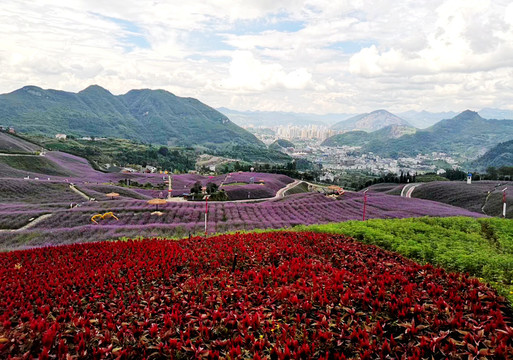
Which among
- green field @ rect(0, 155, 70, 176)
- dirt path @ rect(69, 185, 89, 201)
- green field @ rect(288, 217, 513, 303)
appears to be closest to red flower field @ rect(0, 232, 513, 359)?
green field @ rect(288, 217, 513, 303)

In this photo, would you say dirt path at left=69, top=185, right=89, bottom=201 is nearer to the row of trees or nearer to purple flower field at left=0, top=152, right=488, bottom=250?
purple flower field at left=0, top=152, right=488, bottom=250

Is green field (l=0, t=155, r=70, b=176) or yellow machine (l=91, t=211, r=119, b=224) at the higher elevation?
green field (l=0, t=155, r=70, b=176)

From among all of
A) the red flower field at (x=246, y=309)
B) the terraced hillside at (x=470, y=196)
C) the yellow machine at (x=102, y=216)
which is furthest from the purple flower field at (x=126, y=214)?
the red flower field at (x=246, y=309)

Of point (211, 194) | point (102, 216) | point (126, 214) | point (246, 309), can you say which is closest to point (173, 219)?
point (126, 214)

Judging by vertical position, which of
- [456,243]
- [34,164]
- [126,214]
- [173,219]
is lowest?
[173,219]

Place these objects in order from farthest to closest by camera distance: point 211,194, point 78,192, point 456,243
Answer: point 211,194 → point 78,192 → point 456,243

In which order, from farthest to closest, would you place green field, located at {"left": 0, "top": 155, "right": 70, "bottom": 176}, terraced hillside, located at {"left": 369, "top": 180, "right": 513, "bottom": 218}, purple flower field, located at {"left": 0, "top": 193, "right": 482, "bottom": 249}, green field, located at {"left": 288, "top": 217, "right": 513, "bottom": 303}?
green field, located at {"left": 0, "top": 155, "right": 70, "bottom": 176}, terraced hillside, located at {"left": 369, "top": 180, "right": 513, "bottom": 218}, purple flower field, located at {"left": 0, "top": 193, "right": 482, "bottom": 249}, green field, located at {"left": 288, "top": 217, "right": 513, "bottom": 303}

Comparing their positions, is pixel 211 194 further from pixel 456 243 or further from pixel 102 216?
pixel 456 243

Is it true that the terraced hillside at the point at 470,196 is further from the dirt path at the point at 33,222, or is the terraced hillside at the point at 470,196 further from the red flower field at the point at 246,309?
the dirt path at the point at 33,222
